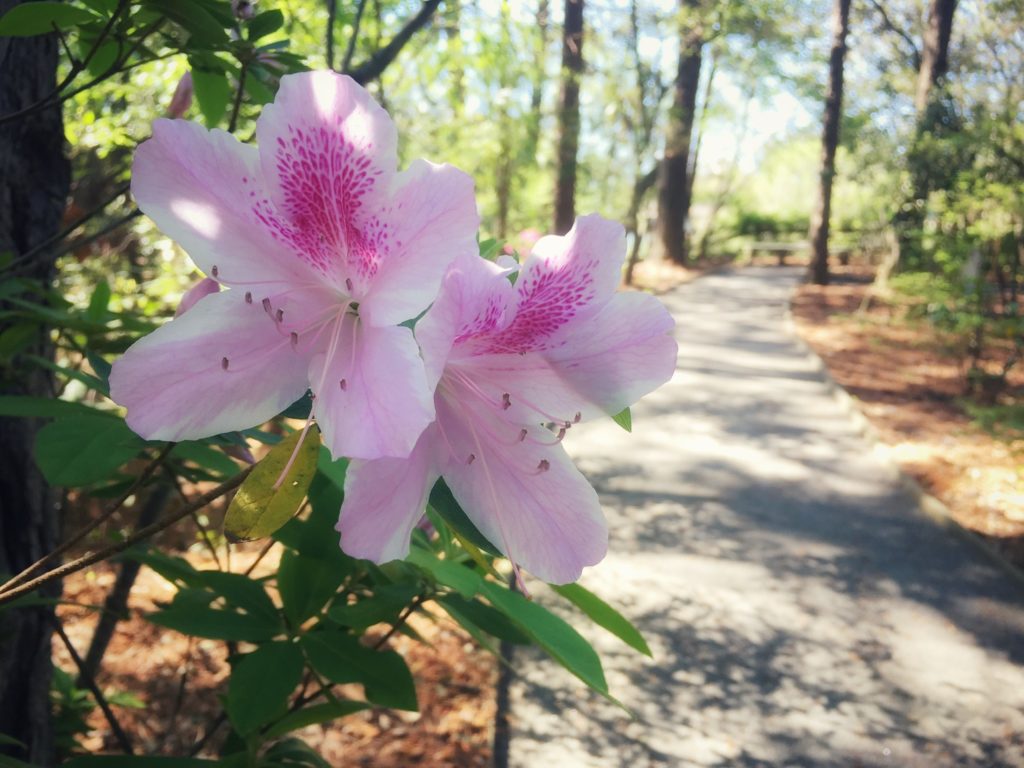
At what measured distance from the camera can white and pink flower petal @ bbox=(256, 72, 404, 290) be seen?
64 cm

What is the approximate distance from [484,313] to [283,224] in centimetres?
18

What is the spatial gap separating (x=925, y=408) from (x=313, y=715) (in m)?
9.17

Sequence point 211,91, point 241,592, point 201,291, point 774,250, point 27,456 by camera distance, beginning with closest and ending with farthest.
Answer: point 201,291 → point 241,592 → point 211,91 → point 27,456 → point 774,250

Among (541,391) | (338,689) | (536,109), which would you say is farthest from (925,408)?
(541,391)

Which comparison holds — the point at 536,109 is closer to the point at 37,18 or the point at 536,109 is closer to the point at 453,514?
the point at 37,18

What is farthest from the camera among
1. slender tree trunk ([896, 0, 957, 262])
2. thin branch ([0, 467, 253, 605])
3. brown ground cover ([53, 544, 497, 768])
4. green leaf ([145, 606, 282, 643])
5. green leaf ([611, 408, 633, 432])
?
slender tree trunk ([896, 0, 957, 262])

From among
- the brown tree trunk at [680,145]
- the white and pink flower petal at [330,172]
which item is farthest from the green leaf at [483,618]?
the brown tree trunk at [680,145]

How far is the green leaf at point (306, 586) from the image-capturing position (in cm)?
135

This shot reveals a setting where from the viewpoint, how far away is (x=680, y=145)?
19.1 metres

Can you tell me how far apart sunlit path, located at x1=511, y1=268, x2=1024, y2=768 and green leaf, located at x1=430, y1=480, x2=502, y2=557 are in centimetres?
303

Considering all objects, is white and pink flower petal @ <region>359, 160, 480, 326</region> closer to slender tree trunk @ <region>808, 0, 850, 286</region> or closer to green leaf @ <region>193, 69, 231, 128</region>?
green leaf @ <region>193, 69, 231, 128</region>

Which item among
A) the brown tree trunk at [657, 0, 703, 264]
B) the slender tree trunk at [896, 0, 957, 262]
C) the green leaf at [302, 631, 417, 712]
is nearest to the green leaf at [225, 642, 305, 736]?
the green leaf at [302, 631, 417, 712]

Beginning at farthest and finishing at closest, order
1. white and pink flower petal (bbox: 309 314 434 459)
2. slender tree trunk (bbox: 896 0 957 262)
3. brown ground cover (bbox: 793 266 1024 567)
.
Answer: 1. slender tree trunk (bbox: 896 0 957 262)
2. brown ground cover (bbox: 793 266 1024 567)
3. white and pink flower petal (bbox: 309 314 434 459)

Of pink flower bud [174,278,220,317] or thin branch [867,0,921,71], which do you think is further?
thin branch [867,0,921,71]
